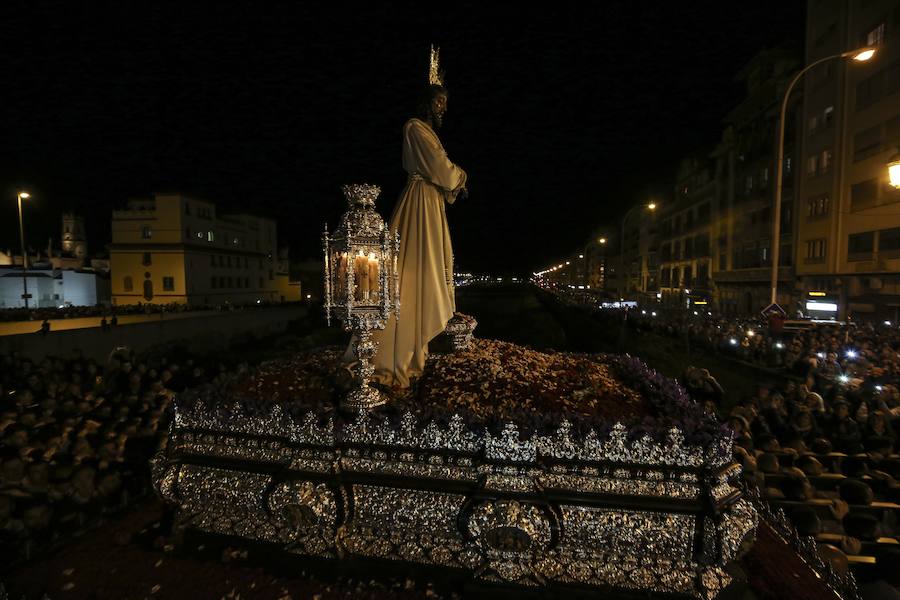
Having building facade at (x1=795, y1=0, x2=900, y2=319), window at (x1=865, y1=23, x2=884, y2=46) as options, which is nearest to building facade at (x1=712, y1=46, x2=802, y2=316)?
building facade at (x1=795, y1=0, x2=900, y2=319)

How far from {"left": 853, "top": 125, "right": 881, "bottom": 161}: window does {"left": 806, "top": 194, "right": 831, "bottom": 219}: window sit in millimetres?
3170

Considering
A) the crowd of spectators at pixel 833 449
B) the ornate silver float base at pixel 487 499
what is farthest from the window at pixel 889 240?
the ornate silver float base at pixel 487 499

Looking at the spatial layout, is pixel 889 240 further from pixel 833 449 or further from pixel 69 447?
pixel 69 447

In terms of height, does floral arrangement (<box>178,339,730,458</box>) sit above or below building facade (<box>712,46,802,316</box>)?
below

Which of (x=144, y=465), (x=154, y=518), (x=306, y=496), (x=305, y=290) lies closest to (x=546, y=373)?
(x=306, y=496)

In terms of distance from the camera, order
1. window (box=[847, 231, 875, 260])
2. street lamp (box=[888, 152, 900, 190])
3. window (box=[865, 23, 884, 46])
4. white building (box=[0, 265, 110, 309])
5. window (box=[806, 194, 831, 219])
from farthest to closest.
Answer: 1. white building (box=[0, 265, 110, 309])
2. window (box=[806, 194, 831, 219])
3. window (box=[847, 231, 875, 260])
4. window (box=[865, 23, 884, 46])
5. street lamp (box=[888, 152, 900, 190])

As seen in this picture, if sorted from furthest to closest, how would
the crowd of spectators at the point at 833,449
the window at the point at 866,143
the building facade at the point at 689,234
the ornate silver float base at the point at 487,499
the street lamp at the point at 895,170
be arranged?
1. the building facade at the point at 689,234
2. the window at the point at 866,143
3. the street lamp at the point at 895,170
4. the crowd of spectators at the point at 833,449
5. the ornate silver float base at the point at 487,499

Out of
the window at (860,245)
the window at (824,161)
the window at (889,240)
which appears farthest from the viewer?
the window at (824,161)

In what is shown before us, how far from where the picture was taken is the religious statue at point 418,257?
6.06 m

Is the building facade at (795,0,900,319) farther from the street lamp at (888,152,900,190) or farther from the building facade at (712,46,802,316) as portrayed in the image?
the street lamp at (888,152,900,190)

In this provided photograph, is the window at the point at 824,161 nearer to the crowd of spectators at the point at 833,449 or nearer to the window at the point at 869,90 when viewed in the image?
the window at the point at 869,90

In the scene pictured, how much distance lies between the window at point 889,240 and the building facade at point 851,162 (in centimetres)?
5

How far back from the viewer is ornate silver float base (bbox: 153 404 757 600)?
4109mm

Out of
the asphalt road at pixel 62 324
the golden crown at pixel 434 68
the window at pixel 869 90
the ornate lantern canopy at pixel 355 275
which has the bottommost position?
the asphalt road at pixel 62 324
